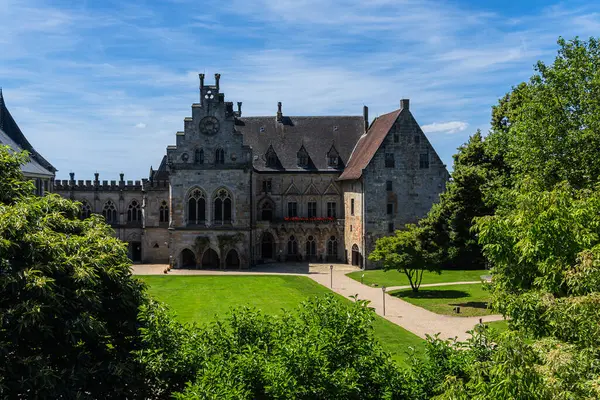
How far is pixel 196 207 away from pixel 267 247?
10.4 meters

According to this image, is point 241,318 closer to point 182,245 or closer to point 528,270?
point 528,270

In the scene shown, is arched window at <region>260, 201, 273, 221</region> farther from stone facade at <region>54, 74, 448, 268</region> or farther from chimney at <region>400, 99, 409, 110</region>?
chimney at <region>400, 99, 409, 110</region>

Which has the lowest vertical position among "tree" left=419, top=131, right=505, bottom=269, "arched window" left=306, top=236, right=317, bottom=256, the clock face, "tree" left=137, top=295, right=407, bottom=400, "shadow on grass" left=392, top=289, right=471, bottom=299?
"shadow on grass" left=392, top=289, right=471, bottom=299

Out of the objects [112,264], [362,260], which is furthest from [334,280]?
[112,264]

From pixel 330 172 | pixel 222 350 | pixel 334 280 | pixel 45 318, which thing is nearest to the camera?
pixel 45 318

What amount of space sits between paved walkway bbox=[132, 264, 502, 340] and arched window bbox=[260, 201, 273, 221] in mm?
7151

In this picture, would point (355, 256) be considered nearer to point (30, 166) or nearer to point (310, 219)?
point (310, 219)

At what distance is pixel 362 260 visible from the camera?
193ft

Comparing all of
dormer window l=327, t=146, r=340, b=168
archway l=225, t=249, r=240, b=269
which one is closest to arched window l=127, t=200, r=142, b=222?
archway l=225, t=249, r=240, b=269

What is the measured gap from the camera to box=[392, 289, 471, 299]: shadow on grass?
39.8 m

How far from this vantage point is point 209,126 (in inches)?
2339

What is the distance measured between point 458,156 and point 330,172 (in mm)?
18550

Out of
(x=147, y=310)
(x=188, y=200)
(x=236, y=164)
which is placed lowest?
(x=147, y=310)

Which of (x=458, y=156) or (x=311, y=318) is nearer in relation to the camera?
(x=311, y=318)
